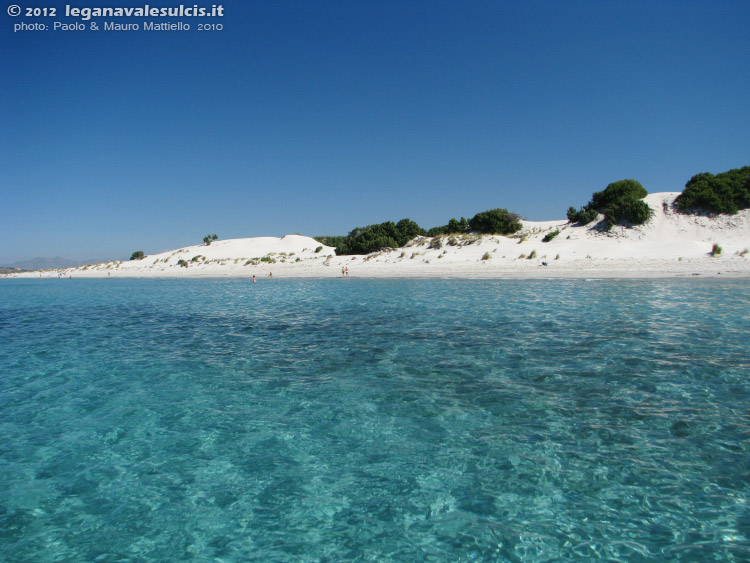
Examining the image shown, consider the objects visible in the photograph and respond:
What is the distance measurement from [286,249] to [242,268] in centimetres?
2112

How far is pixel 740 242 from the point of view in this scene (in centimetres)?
3566

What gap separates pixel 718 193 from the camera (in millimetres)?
41188

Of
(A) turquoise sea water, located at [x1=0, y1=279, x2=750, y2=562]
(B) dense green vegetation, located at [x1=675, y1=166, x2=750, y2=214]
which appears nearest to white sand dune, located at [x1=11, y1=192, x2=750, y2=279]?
(B) dense green vegetation, located at [x1=675, y1=166, x2=750, y2=214]

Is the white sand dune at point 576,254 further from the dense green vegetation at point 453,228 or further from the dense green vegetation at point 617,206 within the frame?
the dense green vegetation at point 453,228

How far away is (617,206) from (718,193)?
8.89 m

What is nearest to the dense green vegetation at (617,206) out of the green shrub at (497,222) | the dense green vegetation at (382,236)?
the green shrub at (497,222)

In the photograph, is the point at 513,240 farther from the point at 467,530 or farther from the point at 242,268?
the point at 467,530

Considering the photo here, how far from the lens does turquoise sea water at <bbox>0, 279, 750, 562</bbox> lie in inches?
137

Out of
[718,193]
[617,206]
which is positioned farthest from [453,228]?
[718,193]

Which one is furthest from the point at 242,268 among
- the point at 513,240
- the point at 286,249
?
the point at 513,240

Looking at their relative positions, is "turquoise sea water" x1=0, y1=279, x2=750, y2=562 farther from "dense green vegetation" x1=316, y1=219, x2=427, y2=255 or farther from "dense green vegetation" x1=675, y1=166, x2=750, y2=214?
"dense green vegetation" x1=316, y1=219, x2=427, y2=255

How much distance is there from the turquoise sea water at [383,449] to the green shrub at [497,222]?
38.6 metres

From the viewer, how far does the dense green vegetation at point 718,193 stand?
40.3 metres

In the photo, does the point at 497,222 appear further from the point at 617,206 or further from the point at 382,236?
the point at 382,236
